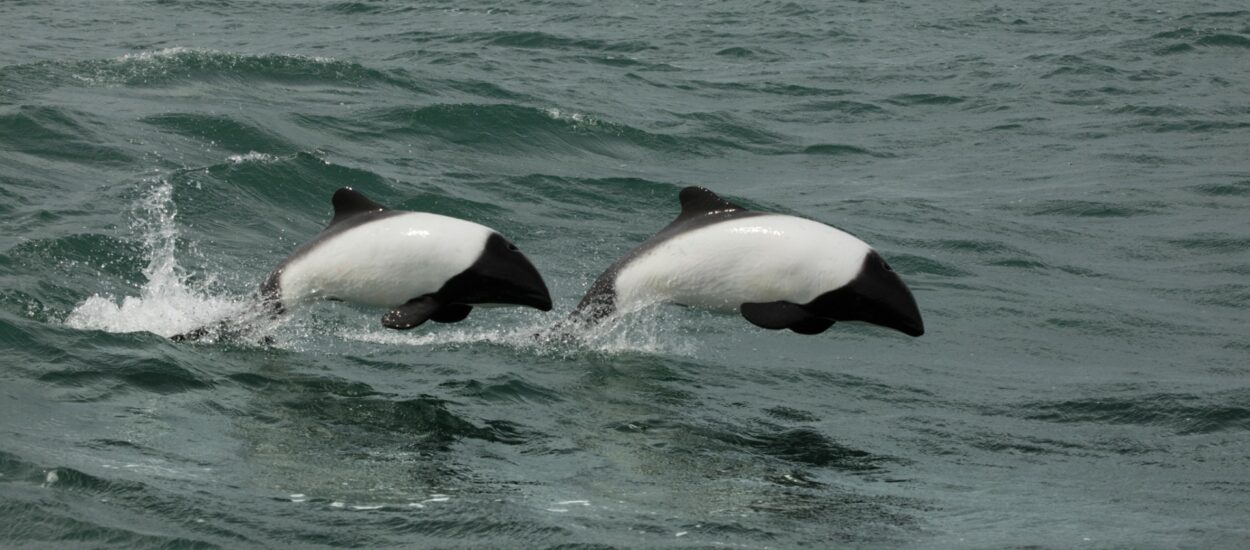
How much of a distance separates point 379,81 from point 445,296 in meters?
15.1

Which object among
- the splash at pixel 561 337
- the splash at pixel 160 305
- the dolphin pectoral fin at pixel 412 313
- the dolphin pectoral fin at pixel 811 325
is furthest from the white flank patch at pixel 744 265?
the splash at pixel 160 305

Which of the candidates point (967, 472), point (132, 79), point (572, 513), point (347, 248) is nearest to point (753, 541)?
point (572, 513)

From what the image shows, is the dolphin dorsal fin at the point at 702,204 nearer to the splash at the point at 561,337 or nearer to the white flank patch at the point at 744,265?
Result: the white flank patch at the point at 744,265

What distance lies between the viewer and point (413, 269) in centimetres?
1178

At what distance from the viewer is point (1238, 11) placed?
36.4 meters

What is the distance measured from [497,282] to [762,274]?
1.84m

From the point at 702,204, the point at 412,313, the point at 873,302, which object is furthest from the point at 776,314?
the point at 412,313

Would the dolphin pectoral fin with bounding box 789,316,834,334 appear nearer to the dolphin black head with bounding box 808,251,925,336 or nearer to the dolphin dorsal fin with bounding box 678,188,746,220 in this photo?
the dolphin black head with bounding box 808,251,925,336

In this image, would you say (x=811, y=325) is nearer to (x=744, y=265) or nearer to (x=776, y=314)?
(x=776, y=314)

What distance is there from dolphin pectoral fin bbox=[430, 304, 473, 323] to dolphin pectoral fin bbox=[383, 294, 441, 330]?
0.04 metres

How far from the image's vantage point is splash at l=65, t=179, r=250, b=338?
13.0m

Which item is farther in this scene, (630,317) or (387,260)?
(630,317)

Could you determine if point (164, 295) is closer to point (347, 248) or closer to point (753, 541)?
point (347, 248)

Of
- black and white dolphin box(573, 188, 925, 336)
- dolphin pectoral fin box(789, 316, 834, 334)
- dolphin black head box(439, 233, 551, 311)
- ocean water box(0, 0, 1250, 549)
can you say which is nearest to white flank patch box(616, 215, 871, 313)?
black and white dolphin box(573, 188, 925, 336)
